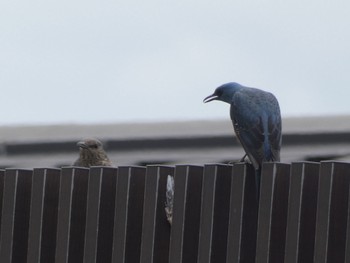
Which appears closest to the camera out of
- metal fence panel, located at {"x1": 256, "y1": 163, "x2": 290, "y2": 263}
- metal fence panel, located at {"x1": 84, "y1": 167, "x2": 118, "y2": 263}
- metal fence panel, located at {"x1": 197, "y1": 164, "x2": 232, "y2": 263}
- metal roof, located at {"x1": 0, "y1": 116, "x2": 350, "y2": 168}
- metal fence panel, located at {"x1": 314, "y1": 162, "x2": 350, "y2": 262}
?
metal fence panel, located at {"x1": 314, "y1": 162, "x2": 350, "y2": 262}

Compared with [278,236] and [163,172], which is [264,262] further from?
[163,172]

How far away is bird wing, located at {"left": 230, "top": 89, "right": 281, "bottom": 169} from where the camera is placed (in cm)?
1110

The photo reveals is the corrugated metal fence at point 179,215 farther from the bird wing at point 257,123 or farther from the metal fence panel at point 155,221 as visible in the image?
the bird wing at point 257,123

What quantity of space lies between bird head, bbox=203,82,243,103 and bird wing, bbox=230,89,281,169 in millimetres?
208

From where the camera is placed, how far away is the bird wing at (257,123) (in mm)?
11102

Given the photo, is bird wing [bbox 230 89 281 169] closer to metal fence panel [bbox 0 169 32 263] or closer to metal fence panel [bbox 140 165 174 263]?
metal fence panel [bbox 140 165 174 263]

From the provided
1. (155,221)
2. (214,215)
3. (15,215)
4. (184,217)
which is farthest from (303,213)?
(15,215)

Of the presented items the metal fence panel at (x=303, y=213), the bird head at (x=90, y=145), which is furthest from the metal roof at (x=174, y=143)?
the metal fence panel at (x=303, y=213)

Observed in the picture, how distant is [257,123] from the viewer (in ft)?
37.5

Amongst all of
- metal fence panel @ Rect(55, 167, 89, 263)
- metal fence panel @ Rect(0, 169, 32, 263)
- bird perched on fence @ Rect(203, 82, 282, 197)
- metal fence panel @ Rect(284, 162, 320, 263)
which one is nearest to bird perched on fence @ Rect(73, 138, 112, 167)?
bird perched on fence @ Rect(203, 82, 282, 197)

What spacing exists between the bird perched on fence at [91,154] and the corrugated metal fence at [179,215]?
2.70 m

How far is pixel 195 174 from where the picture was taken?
10.6 metres

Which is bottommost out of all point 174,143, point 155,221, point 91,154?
point 155,221

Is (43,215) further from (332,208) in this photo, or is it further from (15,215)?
(332,208)
